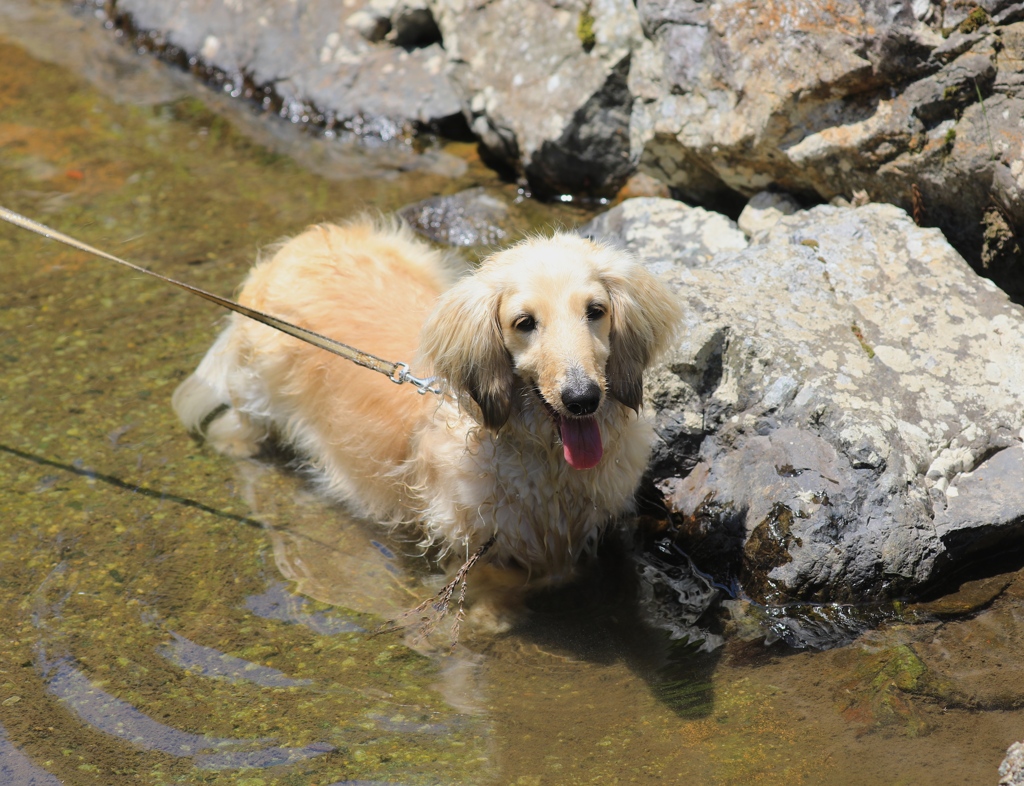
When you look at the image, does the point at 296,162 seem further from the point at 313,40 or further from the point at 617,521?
the point at 617,521

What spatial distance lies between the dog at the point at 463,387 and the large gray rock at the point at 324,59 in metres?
2.56

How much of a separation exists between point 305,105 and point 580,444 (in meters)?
5.05

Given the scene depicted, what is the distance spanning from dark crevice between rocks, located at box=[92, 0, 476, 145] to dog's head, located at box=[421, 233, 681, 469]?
3.75 meters

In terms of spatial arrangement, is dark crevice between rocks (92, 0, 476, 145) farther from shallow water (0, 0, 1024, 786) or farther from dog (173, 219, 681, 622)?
dog (173, 219, 681, 622)

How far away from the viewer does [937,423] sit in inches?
139

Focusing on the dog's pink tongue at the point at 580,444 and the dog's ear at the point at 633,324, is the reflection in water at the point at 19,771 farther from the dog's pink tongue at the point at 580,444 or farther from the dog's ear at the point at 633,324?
the dog's ear at the point at 633,324

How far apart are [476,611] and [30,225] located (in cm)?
229

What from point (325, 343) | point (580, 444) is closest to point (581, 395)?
point (580, 444)

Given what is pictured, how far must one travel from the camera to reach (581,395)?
285 cm

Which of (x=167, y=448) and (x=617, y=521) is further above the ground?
(x=617, y=521)

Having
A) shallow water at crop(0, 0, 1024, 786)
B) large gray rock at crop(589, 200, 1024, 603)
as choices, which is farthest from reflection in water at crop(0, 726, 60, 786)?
large gray rock at crop(589, 200, 1024, 603)

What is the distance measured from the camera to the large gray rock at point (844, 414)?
3.36m

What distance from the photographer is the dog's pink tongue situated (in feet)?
10.4

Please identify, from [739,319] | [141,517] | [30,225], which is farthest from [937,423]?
[30,225]
